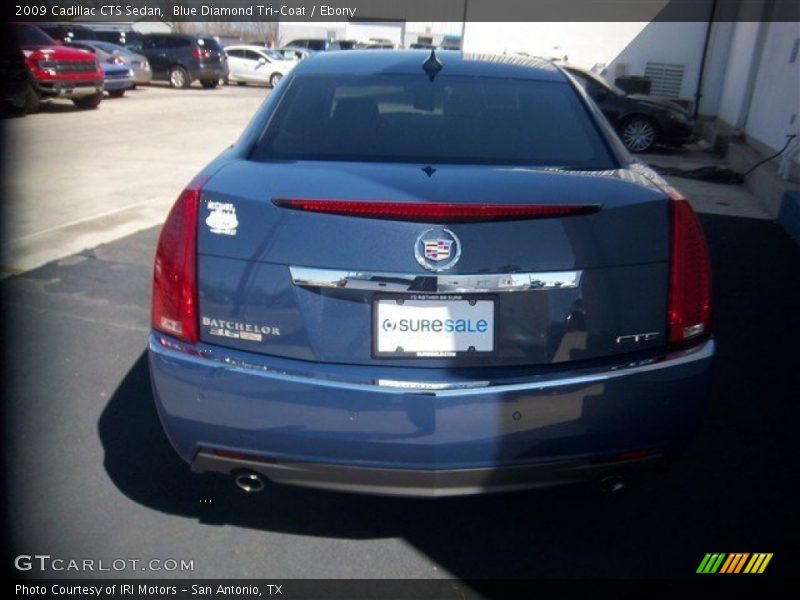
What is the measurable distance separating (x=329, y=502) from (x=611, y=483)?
1150 mm

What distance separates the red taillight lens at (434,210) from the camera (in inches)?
87.7

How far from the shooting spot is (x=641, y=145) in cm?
1451

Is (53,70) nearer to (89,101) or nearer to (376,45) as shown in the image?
(89,101)

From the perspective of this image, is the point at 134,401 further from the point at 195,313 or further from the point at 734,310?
the point at 734,310

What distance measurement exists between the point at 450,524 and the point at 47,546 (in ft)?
4.94

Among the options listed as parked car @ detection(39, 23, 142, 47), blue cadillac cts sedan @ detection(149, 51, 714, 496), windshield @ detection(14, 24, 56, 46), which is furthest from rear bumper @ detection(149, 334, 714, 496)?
parked car @ detection(39, 23, 142, 47)

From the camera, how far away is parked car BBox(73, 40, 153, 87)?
66.4ft

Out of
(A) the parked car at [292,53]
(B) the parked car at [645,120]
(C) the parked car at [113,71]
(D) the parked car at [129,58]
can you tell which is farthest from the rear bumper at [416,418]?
(A) the parked car at [292,53]

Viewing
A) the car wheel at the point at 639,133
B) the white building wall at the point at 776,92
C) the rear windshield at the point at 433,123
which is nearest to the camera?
the rear windshield at the point at 433,123

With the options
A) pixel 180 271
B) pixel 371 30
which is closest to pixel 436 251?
pixel 180 271

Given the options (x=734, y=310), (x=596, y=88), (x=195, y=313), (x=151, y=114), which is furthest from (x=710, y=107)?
(x=195, y=313)

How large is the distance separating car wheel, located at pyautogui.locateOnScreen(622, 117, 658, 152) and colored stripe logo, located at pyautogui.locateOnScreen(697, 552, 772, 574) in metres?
12.5

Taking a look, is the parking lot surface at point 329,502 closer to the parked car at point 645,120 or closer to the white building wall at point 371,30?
the parked car at point 645,120

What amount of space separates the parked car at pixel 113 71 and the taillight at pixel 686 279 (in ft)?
60.9
